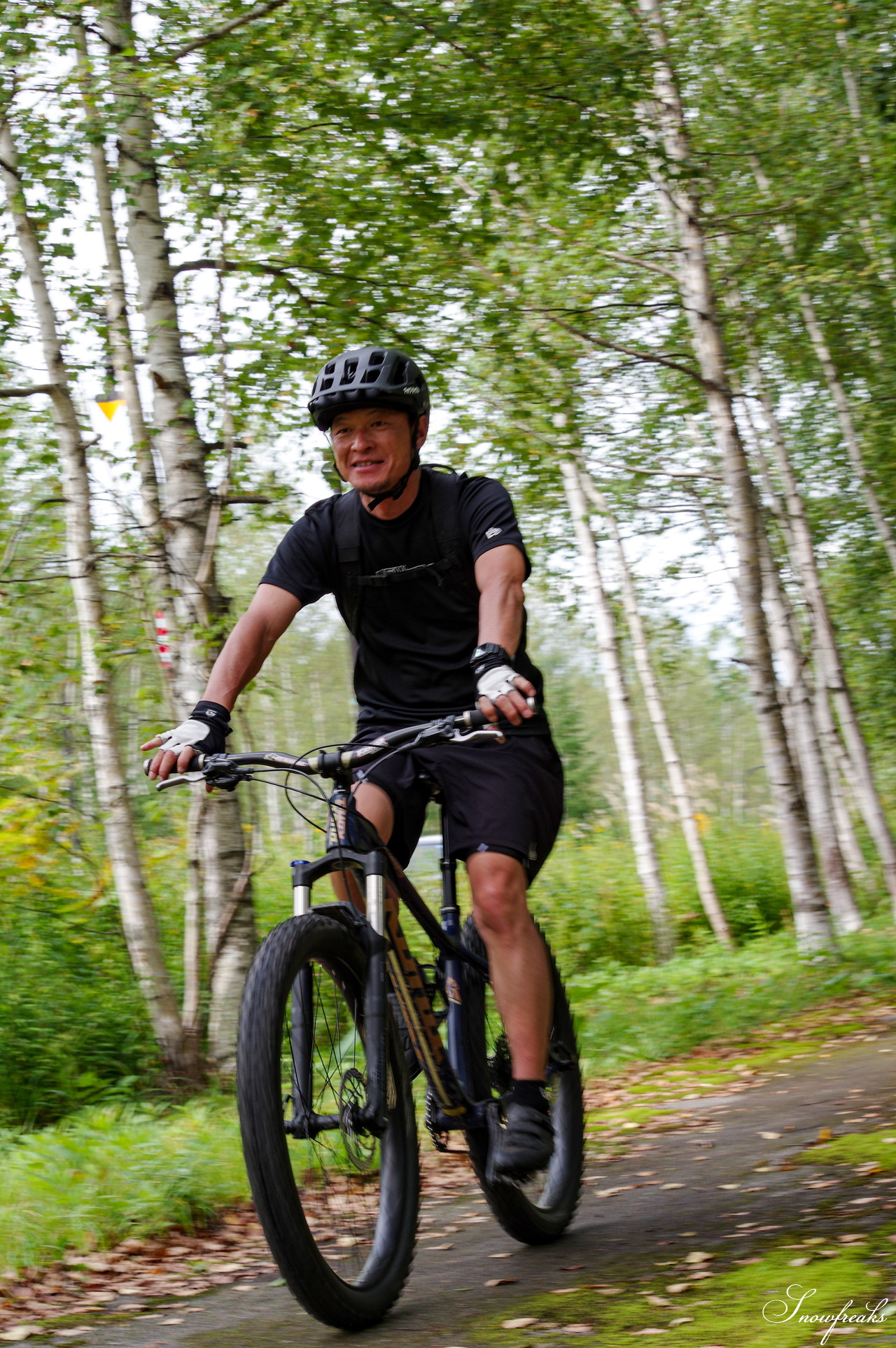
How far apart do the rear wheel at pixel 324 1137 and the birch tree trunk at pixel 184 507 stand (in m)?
3.67

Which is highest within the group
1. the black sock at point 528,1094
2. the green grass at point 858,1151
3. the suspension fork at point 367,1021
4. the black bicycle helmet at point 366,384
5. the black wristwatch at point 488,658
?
the black bicycle helmet at point 366,384

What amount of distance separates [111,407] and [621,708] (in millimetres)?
9317

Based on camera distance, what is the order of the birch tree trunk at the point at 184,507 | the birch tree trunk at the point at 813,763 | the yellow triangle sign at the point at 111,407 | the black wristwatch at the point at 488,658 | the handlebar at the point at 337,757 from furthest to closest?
the birch tree trunk at the point at 813,763, the yellow triangle sign at the point at 111,407, the birch tree trunk at the point at 184,507, the black wristwatch at the point at 488,658, the handlebar at the point at 337,757

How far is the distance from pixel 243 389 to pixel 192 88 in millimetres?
1614

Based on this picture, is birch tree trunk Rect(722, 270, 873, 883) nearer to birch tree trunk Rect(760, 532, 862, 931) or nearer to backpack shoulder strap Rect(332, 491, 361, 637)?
birch tree trunk Rect(760, 532, 862, 931)

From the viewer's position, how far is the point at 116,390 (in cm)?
744

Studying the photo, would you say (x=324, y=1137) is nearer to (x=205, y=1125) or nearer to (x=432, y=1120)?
(x=432, y=1120)

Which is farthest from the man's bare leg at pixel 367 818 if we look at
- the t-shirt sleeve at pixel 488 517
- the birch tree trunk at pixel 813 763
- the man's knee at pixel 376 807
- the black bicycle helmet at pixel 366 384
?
the birch tree trunk at pixel 813 763

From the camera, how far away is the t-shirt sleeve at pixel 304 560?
3602 millimetres

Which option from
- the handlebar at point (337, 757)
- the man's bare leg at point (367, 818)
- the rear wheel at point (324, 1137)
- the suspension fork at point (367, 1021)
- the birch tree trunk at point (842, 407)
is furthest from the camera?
the birch tree trunk at point (842, 407)

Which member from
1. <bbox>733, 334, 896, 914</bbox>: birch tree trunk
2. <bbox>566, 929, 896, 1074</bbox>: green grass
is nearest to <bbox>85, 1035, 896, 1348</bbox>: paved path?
<bbox>566, 929, 896, 1074</bbox>: green grass

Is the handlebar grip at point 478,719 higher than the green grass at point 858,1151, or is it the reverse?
the handlebar grip at point 478,719

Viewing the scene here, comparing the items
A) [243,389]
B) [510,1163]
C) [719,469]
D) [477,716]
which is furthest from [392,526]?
[719,469]

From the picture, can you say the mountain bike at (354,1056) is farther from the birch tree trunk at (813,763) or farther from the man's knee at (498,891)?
the birch tree trunk at (813,763)
